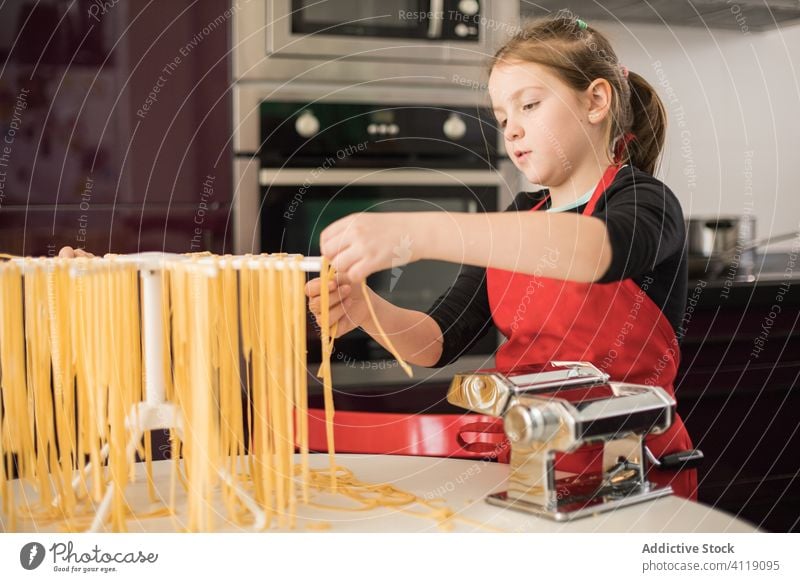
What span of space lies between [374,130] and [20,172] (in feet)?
2.14

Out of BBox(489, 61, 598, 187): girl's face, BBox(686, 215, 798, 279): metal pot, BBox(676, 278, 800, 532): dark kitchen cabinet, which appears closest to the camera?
BBox(489, 61, 598, 187): girl's face

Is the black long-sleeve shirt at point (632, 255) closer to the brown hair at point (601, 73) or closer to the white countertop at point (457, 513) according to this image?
the brown hair at point (601, 73)

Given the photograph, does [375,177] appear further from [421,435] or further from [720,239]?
[720,239]

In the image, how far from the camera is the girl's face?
1.15m

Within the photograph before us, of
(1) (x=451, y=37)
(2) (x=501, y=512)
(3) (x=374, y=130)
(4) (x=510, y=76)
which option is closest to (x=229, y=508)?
(2) (x=501, y=512)

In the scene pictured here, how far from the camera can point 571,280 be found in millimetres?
987

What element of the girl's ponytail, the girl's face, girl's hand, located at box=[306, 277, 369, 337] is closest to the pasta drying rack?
girl's hand, located at box=[306, 277, 369, 337]

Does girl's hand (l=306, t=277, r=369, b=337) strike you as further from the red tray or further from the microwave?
the microwave

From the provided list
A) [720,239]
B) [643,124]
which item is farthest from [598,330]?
[720,239]

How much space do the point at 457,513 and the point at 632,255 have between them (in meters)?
0.32

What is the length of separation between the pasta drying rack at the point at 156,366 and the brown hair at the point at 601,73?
55 centimetres

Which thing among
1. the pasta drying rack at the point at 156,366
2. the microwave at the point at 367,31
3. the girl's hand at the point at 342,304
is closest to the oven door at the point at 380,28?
the microwave at the point at 367,31

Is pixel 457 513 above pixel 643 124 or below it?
below

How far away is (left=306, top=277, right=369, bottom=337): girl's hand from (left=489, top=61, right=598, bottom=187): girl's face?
1.05ft
